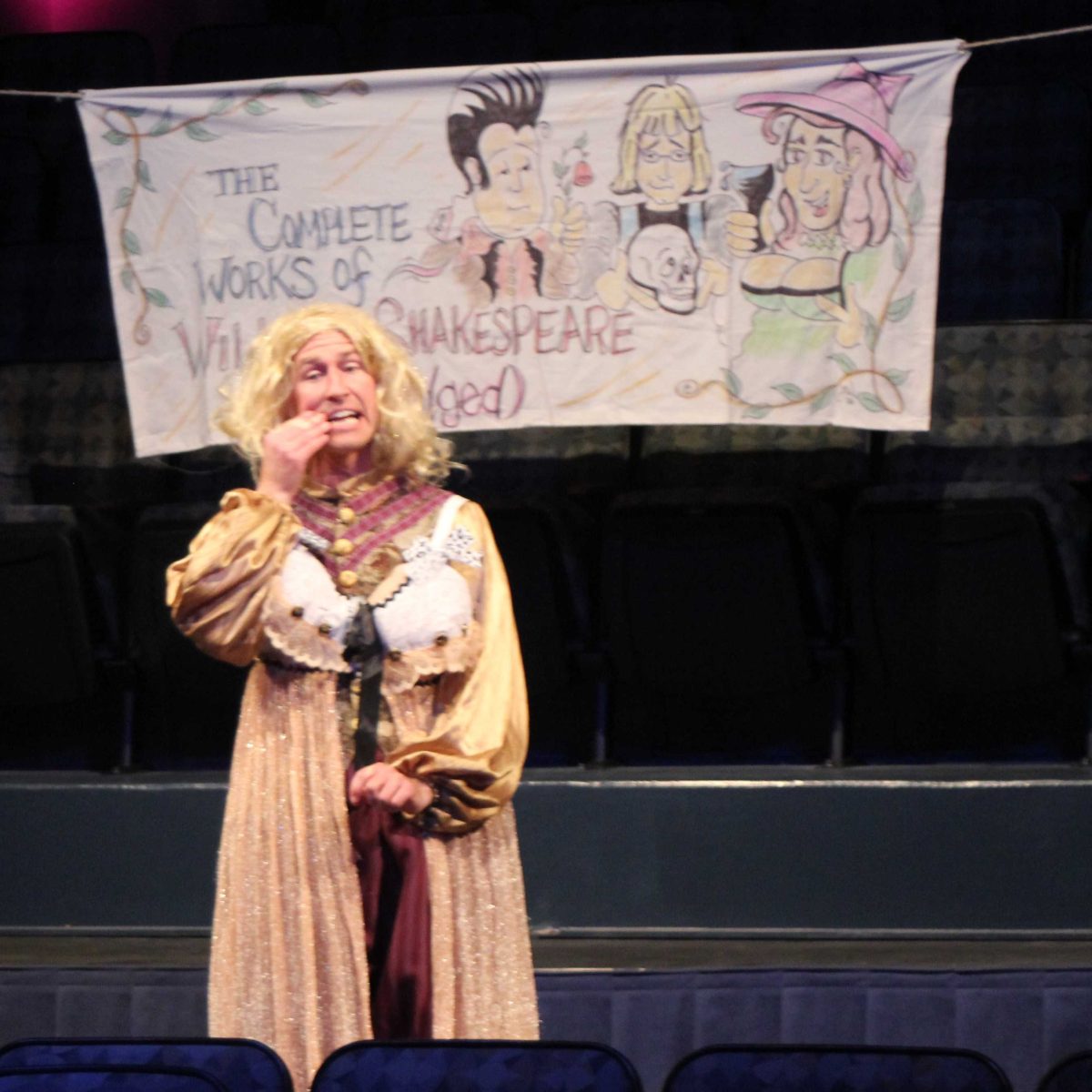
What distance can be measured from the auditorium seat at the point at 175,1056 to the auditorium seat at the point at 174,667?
1.50 meters

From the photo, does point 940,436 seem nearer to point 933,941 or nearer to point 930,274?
point 930,274

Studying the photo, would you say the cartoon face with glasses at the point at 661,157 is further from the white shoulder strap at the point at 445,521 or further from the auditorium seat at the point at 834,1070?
the auditorium seat at the point at 834,1070

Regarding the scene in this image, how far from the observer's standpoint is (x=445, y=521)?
2012 mm

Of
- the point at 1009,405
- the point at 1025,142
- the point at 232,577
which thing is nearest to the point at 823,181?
the point at 1009,405

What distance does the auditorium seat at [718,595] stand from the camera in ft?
10.1

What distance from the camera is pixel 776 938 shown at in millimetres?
2883

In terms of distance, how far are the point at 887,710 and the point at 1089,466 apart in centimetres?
61

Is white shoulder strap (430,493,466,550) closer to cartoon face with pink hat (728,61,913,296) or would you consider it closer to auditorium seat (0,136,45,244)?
cartoon face with pink hat (728,61,913,296)

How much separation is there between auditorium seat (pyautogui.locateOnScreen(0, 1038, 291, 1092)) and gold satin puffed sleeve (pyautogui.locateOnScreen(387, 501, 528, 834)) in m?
0.30

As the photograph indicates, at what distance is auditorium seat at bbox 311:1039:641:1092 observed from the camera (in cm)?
164

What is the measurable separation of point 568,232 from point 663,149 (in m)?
0.21

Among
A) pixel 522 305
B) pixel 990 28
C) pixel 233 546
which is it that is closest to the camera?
pixel 233 546

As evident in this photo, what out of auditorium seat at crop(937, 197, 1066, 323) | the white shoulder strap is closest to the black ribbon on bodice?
the white shoulder strap

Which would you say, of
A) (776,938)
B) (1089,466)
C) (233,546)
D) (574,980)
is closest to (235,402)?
(233,546)
